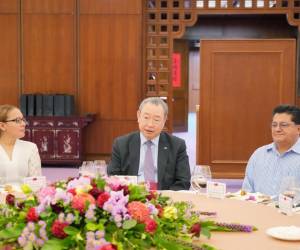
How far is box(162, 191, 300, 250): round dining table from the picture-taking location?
192 centimetres

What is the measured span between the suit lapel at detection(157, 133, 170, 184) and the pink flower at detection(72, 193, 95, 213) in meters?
1.67

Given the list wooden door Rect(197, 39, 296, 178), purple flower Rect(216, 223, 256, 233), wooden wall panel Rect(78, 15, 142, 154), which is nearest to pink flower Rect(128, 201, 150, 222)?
purple flower Rect(216, 223, 256, 233)

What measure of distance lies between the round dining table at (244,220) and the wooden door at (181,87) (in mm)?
10735

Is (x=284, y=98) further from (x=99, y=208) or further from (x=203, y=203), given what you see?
(x=99, y=208)

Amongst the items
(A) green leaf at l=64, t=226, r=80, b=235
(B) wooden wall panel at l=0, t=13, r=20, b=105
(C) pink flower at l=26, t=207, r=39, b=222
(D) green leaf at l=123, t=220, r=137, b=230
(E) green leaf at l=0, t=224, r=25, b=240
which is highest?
Result: (B) wooden wall panel at l=0, t=13, r=20, b=105

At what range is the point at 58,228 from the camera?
1.64 metres

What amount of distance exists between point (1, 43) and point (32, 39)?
482mm

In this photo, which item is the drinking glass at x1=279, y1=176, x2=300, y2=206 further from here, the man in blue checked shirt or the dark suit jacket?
the dark suit jacket

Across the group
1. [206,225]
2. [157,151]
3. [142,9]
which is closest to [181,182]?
[157,151]

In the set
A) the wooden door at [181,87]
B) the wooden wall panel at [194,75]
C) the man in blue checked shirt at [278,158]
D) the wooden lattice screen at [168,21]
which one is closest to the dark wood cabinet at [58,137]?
the wooden lattice screen at [168,21]

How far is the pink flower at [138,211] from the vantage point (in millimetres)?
1711

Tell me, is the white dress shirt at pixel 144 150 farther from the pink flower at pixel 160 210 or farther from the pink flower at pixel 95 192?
the pink flower at pixel 95 192

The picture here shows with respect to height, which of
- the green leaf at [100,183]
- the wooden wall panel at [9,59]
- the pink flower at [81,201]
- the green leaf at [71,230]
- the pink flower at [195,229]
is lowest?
the pink flower at [195,229]

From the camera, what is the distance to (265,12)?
8.00 metres
